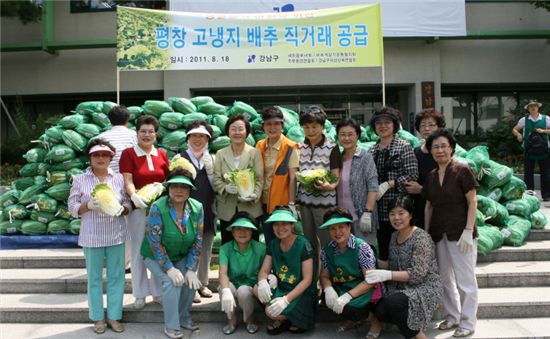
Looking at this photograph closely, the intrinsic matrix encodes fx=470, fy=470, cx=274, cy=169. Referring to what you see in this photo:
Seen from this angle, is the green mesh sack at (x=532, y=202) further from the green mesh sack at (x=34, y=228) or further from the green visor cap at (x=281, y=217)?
the green mesh sack at (x=34, y=228)

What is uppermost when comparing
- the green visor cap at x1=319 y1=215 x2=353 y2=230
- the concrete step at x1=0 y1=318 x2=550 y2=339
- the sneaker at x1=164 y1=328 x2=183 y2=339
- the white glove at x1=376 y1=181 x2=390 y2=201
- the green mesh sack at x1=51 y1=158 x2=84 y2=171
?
the green mesh sack at x1=51 y1=158 x2=84 y2=171

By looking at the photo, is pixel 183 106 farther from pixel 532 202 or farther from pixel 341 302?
pixel 532 202

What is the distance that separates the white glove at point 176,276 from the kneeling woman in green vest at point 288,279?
64 centimetres

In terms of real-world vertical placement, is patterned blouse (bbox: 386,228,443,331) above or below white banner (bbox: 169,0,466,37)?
below

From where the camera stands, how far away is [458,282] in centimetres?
388

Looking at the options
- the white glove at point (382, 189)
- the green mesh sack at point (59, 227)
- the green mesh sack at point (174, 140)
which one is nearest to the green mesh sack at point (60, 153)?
the green mesh sack at point (59, 227)

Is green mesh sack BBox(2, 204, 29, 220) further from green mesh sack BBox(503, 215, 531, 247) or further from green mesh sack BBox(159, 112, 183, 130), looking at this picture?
green mesh sack BBox(503, 215, 531, 247)

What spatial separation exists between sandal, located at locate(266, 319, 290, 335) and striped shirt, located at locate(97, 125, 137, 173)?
2087mm

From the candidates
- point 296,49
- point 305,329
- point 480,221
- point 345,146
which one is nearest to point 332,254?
point 305,329

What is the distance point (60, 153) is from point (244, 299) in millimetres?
A: 3569

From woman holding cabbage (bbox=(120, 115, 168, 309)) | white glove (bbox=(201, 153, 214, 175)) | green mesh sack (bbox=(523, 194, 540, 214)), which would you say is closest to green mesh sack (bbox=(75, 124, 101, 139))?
woman holding cabbage (bbox=(120, 115, 168, 309))

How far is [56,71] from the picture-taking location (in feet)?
46.2

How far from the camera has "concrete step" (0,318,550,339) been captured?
3.97 metres

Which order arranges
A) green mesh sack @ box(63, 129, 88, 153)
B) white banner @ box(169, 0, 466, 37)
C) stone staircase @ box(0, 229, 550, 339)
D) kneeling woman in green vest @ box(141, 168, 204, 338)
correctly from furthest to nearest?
white banner @ box(169, 0, 466, 37) < green mesh sack @ box(63, 129, 88, 153) < stone staircase @ box(0, 229, 550, 339) < kneeling woman in green vest @ box(141, 168, 204, 338)
